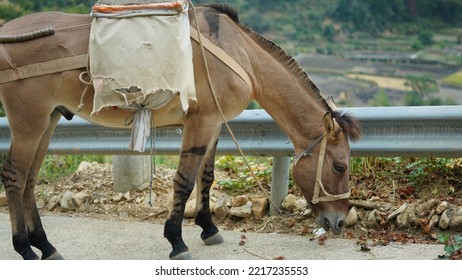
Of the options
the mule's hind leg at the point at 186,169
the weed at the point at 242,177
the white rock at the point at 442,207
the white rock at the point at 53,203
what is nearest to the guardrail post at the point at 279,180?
the weed at the point at 242,177

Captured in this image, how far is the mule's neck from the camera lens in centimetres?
555

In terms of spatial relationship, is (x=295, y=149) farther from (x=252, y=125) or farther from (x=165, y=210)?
(x=165, y=210)

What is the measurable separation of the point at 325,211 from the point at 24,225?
7.50 feet

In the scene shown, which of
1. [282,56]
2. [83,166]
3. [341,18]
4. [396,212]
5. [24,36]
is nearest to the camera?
[24,36]

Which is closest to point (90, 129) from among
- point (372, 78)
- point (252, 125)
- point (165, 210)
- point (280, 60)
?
point (165, 210)

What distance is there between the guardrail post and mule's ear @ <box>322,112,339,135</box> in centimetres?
94

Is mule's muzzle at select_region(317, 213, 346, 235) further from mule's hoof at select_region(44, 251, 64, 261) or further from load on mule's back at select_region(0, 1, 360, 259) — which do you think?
mule's hoof at select_region(44, 251, 64, 261)

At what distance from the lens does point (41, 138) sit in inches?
216

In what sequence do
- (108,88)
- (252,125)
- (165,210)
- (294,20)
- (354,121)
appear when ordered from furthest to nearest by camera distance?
(294,20) → (165,210) → (252,125) → (354,121) → (108,88)

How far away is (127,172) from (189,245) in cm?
148

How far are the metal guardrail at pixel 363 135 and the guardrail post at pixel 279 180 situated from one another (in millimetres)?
163

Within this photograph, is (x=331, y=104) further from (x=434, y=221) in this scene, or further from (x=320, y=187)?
(x=434, y=221)

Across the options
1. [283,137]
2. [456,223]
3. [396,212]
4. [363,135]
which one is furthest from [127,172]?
[456,223]

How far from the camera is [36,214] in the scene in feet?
18.1
